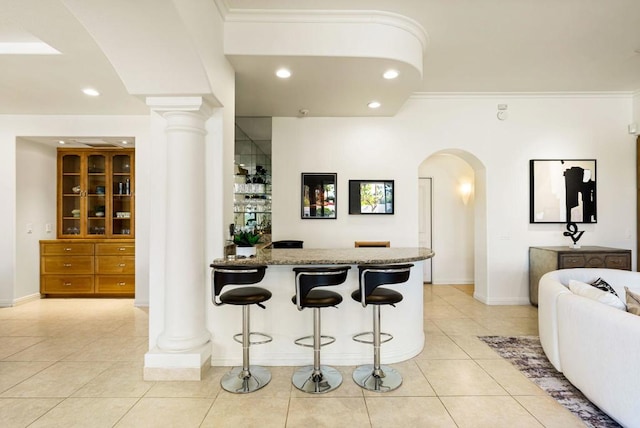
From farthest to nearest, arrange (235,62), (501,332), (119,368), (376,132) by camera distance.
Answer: (376,132)
(501,332)
(235,62)
(119,368)

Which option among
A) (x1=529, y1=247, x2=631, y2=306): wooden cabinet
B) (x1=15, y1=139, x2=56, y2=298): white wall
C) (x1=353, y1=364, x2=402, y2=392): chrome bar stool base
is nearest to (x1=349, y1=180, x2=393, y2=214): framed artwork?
(x1=529, y1=247, x2=631, y2=306): wooden cabinet

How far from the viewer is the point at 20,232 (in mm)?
4844

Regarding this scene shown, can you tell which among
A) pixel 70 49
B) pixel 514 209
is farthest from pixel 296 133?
pixel 514 209

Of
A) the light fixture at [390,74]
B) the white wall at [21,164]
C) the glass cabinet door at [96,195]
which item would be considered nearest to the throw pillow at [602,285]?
the light fixture at [390,74]

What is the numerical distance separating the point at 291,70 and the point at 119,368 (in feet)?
10.6

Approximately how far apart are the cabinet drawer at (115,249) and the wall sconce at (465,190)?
5878 mm

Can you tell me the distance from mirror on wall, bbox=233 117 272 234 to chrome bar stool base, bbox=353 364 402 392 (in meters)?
3.35

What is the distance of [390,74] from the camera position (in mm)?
3230

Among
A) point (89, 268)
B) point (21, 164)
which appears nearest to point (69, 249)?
point (89, 268)

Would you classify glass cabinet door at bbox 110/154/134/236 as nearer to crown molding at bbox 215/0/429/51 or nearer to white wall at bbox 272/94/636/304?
white wall at bbox 272/94/636/304

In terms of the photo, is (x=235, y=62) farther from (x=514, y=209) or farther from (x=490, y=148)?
(x=514, y=209)

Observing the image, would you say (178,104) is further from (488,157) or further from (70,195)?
(488,157)

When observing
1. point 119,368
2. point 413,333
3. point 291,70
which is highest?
point 291,70

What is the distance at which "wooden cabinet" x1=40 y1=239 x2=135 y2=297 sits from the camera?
514 centimetres
